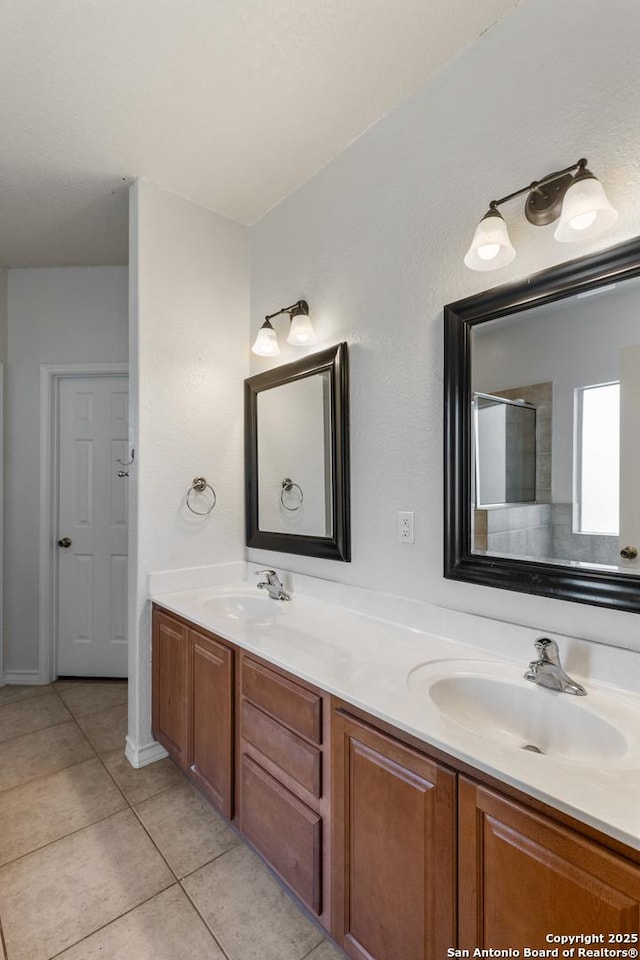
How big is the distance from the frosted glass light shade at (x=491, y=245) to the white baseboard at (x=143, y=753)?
2402 millimetres

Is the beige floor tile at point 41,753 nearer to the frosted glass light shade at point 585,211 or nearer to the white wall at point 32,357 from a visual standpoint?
the white wall at point 32,357

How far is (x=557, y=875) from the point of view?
0.76 m

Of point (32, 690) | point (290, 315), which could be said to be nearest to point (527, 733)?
point (290, 315)

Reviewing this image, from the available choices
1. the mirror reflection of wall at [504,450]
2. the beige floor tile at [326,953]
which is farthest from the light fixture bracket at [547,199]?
the beige floor tile at [326,953]

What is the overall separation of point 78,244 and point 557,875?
3403 mm

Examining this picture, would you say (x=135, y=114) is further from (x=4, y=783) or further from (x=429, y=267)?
(x=4, y=783)

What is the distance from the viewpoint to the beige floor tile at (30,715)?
242 centimetres

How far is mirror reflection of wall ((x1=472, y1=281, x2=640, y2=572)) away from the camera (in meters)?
1.15

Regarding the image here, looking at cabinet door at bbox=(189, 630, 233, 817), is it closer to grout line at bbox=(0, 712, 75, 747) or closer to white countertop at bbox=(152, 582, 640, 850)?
white countertop at bbox=(152, 582, 640, 850)

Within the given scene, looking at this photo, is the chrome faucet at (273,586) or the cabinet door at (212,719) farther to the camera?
the chrome faucet at (273,586)

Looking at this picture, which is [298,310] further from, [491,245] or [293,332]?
[491,245]

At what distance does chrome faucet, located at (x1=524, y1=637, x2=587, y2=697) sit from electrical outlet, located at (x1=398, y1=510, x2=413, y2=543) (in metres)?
0.58

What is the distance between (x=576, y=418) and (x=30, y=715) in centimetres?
308

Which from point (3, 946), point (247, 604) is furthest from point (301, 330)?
point (3, 946)
